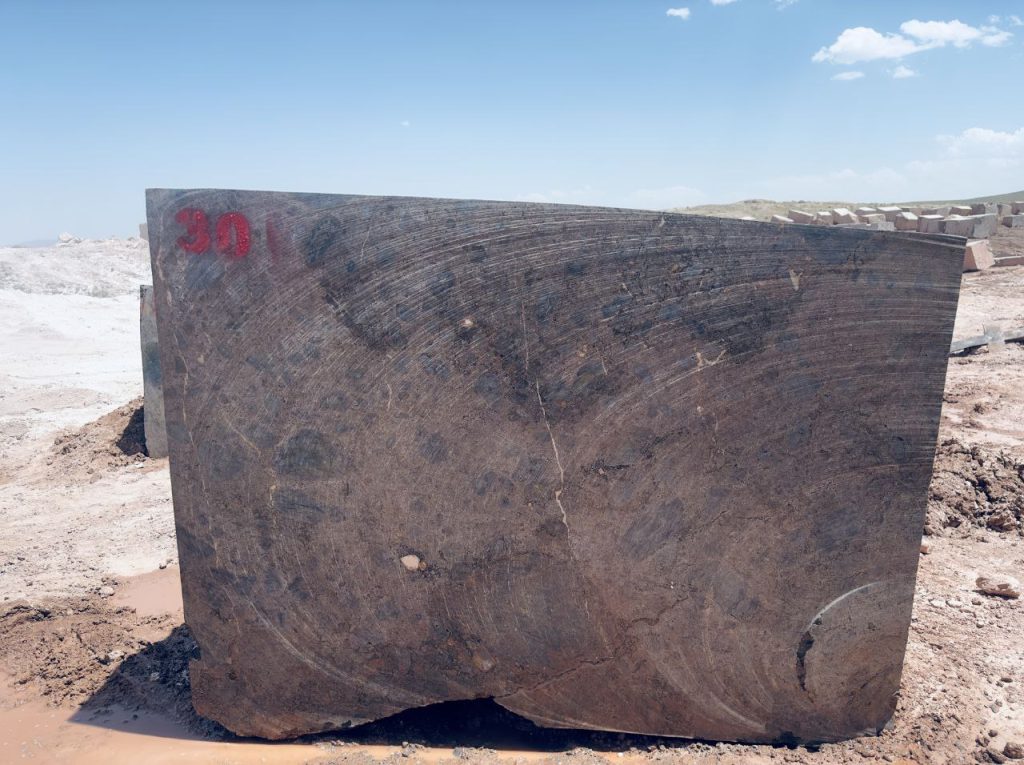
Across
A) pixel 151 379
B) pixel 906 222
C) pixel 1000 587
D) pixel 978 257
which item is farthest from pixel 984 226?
pixel 151 379

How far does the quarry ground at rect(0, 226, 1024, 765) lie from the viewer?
2.44 metres

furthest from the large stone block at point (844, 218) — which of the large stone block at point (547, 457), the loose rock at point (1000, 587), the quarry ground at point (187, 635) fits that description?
the large stone block at point (547, 457)

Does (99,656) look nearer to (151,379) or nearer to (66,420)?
(151,379)

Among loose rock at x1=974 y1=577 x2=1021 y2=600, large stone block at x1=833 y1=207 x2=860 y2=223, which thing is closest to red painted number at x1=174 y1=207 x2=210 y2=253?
loose rock at x1=974 y1=577 x2=1021 y2=600

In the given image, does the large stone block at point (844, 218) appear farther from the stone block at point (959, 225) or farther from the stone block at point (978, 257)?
the stone block at point (978, 257)

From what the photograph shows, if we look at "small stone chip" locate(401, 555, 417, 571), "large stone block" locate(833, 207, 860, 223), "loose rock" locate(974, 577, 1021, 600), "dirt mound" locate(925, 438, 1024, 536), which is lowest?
"loose rock" locate(974, 577, 1021, 600)

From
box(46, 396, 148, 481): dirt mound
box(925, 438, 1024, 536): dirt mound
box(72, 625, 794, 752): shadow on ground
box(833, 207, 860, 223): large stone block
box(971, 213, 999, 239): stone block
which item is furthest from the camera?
box(833, 207, 860, 223): large stone block

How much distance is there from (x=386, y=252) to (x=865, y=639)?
79.9 inches

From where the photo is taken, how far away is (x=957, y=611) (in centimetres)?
319

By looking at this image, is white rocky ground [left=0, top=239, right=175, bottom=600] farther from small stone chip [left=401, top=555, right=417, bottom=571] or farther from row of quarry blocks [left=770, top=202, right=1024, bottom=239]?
row of quarry blocks [left=770, top=202, right=1024, bottom=239]

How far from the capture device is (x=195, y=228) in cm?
224

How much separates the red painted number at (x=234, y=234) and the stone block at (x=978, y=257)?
13.8 metres

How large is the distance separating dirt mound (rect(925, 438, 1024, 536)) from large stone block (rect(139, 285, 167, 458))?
560cm

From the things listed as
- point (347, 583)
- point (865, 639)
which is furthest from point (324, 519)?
point (865, 639)
